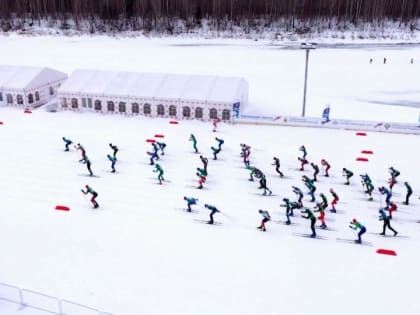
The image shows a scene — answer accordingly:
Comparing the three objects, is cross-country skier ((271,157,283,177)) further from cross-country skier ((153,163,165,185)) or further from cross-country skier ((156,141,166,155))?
cross-country skier ((156,141,166,155))

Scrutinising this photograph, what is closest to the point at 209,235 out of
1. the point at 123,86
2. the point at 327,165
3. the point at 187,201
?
the point at 187,201

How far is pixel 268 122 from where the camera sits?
26.9 m

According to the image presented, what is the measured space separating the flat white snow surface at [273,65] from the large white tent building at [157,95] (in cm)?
283

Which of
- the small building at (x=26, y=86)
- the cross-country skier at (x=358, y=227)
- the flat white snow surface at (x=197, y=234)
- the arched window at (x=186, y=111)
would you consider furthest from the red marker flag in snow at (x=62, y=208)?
the small building at (x=26, y=86)

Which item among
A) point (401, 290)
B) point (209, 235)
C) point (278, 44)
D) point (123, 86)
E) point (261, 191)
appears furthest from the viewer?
point (278, 44)

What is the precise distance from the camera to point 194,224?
55.3 feet

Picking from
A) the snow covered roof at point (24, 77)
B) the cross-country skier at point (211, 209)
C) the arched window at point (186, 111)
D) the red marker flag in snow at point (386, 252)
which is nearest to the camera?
the red marker flag in snow at point (386, 252)

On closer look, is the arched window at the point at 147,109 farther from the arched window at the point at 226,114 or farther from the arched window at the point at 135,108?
the arched window at the point at 226,114

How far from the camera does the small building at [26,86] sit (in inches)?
1162

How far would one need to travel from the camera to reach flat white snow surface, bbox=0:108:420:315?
13133 mm

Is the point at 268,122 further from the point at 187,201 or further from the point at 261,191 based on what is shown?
the point at 187,201

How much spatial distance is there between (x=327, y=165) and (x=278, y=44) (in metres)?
36.2

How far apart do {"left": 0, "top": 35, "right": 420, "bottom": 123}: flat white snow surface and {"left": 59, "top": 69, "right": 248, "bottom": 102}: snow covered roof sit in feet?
8.48

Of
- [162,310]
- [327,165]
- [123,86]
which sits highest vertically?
[123,86]
